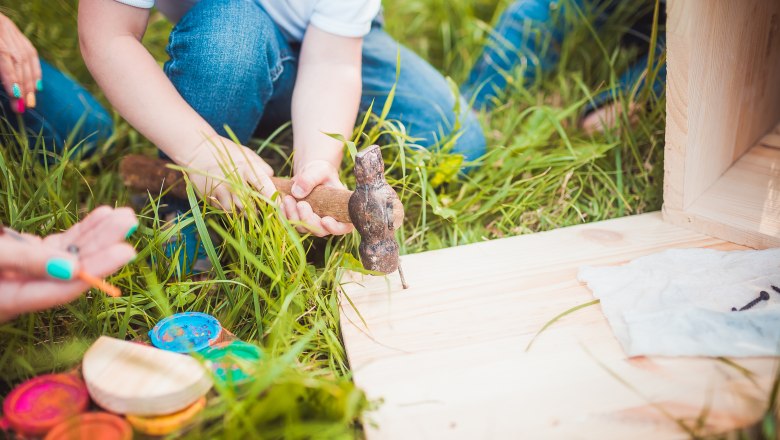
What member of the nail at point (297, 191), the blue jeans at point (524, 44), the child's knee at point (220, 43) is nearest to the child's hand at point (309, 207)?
the nail at point (297, 191)

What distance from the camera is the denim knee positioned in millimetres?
1543

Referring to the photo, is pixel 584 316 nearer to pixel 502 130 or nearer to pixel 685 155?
pixel 685 155

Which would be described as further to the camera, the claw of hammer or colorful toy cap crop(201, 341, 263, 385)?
the claw of hammer

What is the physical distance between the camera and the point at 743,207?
4.82 feet

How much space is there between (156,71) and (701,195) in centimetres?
140

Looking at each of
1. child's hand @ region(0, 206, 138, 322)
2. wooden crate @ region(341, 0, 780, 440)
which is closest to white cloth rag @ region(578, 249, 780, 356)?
wooden crate @ region(341, 0, 780, 440)

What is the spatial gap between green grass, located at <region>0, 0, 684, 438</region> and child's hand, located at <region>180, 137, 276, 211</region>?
58 millimetres

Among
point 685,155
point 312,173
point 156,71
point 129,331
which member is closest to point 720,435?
point 685,155

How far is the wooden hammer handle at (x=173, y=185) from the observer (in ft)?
4.19

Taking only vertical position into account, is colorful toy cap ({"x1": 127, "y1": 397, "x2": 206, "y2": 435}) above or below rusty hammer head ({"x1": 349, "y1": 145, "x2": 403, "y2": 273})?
below

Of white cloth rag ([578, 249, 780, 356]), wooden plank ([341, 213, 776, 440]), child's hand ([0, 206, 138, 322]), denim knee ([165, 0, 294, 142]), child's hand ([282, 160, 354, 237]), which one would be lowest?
wooden plank ([341, 213, 776, 440])

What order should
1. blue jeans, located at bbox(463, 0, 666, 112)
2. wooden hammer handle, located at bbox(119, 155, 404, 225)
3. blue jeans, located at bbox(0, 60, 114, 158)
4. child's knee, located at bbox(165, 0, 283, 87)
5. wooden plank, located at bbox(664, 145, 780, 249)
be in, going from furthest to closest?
blue jeans, located at bbox(463, 0, 666, 112) < blue jeans, located at bbox(0, 60, 114, 158) < child's knee, located at bbox(165, 0, 283, 87) < wooden plank, located at bbox(664, 145, 780, 249) < wooden hammer handle, located at bbox(119, 155, 404, 225)

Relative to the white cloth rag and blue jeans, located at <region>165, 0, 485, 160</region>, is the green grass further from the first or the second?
the white cloth rag

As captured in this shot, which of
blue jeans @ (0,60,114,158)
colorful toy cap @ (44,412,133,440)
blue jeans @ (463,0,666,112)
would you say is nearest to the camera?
colorful toy cap @ (44,412,133,440)
